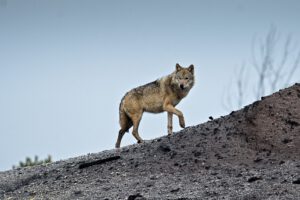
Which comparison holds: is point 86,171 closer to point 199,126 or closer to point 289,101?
point 199,126

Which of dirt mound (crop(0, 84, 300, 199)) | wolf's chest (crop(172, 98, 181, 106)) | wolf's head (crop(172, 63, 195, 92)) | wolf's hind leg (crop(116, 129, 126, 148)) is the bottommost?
dirt mound (crop(0, 84, 300, 199))

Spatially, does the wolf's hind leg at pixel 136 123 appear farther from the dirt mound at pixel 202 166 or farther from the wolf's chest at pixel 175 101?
the dirt mound at pixel 202 166

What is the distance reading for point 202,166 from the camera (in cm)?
1406

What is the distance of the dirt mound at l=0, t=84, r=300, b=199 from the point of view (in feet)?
42.2

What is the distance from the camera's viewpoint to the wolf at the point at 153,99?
18.0 meters

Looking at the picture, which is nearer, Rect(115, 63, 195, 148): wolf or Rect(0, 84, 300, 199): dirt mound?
Rect(0, 84, 300, 199): dirt mound

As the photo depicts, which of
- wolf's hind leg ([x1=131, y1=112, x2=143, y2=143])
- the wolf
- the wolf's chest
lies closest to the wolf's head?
the wolf

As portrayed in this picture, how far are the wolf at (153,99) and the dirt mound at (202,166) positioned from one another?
1.80 meters

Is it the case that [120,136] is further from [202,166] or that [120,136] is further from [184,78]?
[202,166]

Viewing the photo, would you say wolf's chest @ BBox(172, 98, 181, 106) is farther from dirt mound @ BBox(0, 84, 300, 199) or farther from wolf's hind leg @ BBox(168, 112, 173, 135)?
dirt mound @ BBox(0, 84, 300, 199)

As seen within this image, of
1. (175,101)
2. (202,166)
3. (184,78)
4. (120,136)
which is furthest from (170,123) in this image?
(202,166)

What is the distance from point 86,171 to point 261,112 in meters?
3.20

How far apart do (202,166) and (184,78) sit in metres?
4.64

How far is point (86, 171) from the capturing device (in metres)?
15.1
